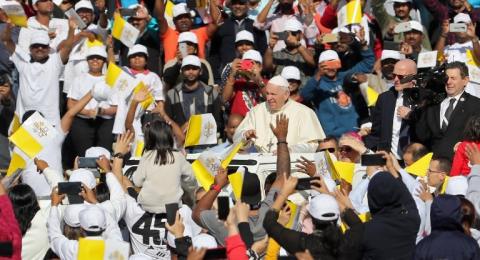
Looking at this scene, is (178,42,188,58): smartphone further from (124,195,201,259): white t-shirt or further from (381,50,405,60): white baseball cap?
(124,195,201,259): white t-shirt

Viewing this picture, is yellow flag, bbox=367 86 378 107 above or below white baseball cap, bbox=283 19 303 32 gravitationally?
below

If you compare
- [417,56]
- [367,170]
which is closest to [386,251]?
[367,170]

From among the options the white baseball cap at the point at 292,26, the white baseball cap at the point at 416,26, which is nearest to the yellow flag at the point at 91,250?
the white baseball cap at the point at 292,26

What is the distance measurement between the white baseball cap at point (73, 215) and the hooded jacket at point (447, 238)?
299cm

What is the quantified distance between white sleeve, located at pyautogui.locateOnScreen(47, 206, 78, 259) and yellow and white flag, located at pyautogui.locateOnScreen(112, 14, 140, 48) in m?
5.60

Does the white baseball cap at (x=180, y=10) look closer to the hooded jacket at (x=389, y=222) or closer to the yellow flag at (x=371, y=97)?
the yellow flag at (x=371, y=97)

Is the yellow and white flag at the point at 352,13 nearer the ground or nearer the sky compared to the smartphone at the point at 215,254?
nearer the ground

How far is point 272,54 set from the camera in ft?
58.1

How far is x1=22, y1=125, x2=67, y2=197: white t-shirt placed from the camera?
14.7 meters

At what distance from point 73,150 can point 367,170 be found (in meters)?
5.20

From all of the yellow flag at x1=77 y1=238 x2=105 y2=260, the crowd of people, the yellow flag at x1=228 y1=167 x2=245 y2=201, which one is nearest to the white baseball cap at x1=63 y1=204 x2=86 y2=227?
the crowd of people

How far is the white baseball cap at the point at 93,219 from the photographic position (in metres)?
11.2

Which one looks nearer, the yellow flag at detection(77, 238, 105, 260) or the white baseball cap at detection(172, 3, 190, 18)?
the yellow flag at detection(77, 238, 105, 260)

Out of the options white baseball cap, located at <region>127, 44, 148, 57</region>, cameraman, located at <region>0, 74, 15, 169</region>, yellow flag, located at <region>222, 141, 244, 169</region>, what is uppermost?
yellow flag, located at <region>222, 141, 244, 169</region>
